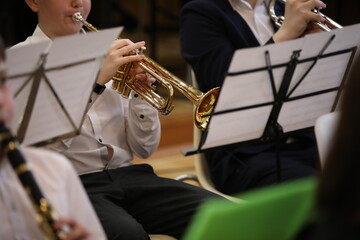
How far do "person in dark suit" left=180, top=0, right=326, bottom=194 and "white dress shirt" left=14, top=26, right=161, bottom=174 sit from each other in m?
0.38

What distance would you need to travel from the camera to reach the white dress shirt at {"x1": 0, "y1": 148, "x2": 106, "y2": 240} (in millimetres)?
1516

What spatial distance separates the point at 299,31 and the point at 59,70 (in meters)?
1.18

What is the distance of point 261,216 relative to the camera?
1.25 meters

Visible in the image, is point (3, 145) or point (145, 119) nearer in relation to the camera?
point (3, 145)

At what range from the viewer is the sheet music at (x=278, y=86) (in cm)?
206

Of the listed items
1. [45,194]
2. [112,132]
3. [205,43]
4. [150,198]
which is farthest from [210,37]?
[45,194]

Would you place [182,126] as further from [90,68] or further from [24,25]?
[90,68]

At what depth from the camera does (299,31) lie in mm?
2664

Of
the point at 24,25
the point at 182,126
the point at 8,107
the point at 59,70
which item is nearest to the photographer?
the point at 8,107

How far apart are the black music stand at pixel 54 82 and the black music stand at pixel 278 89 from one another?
1.27 ft

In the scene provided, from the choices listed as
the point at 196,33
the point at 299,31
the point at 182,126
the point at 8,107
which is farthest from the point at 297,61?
the point at 182,126

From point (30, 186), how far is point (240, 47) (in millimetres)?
1516

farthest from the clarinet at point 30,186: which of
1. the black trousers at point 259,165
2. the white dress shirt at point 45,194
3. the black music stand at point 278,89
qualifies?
the black trousers at point 259,165

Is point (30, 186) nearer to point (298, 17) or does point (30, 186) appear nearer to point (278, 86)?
point (278, 86)
